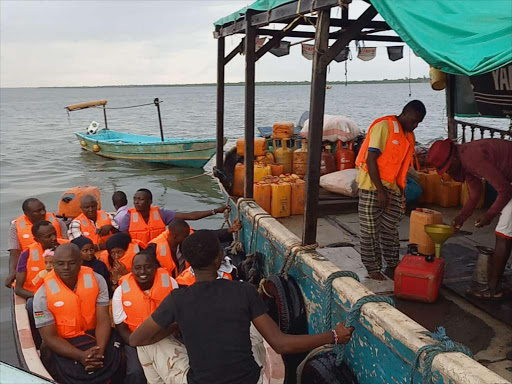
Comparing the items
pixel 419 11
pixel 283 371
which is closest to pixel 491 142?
pixel 419 11

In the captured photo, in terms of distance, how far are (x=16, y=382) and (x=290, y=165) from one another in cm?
612

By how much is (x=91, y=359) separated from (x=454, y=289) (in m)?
2.94

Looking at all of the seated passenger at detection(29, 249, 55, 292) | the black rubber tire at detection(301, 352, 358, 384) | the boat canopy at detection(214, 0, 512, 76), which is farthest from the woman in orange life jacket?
the boat canopy at detection(214, 0, 512, 76)

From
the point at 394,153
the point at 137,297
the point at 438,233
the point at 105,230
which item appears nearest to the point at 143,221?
the point at 105,230

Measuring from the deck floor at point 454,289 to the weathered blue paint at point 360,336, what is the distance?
20.4 inches

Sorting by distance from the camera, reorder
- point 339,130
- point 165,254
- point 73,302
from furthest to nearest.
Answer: point 339,130, point 165,254, point 73,302

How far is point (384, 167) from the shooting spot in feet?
13.9

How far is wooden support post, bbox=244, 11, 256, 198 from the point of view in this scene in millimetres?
5656

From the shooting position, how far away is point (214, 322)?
8.38 feet

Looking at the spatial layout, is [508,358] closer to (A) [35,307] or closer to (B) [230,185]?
(A) [35,307]

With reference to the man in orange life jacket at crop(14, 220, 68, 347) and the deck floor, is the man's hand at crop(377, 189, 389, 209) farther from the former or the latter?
the man in orange life jacket at crop(14, 220, 68, 347)

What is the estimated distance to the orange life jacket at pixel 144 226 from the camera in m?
5.92

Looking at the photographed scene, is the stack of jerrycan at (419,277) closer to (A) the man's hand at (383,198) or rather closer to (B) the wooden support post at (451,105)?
(A) the man's hand at (383,198)

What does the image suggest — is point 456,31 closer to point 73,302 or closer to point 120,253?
point 73,302
